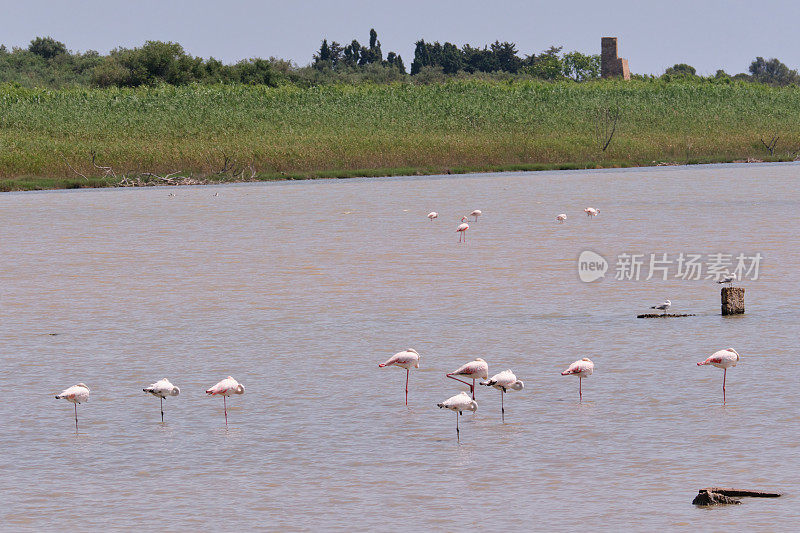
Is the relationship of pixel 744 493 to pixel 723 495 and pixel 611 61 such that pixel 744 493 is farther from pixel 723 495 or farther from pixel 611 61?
pixel 611 61

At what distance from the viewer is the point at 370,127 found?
5472 centimetres

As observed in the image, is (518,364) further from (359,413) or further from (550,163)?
(550,163)

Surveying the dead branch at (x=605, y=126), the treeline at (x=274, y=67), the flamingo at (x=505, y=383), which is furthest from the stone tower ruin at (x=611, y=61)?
the flamingo at (x=505, y=383)

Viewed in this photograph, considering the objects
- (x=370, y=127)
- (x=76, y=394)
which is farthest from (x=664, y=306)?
(x=370, y=127)

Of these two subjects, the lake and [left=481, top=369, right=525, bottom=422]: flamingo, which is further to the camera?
[left=481, top=369, right=525, bottom=422]: flamingo

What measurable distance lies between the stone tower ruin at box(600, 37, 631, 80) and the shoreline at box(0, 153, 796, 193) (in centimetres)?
5960

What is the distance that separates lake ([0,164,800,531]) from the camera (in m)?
7.31

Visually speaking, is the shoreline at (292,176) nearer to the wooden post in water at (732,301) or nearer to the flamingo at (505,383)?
the wooden post in water at (732,301)

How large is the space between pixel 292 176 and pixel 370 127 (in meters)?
6.91

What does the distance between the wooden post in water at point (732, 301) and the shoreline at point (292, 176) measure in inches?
1381

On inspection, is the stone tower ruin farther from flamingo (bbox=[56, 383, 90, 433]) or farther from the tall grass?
flamingo (bbox=[56, 383, 90, 433])

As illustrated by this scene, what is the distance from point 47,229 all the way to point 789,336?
64.6ft

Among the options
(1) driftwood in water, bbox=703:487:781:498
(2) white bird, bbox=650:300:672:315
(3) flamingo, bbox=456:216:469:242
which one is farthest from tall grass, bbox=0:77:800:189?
(1) driftwood in water, bbox=703:487:781:498

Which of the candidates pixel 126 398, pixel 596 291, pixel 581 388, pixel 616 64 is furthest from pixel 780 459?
pixel 616 64
